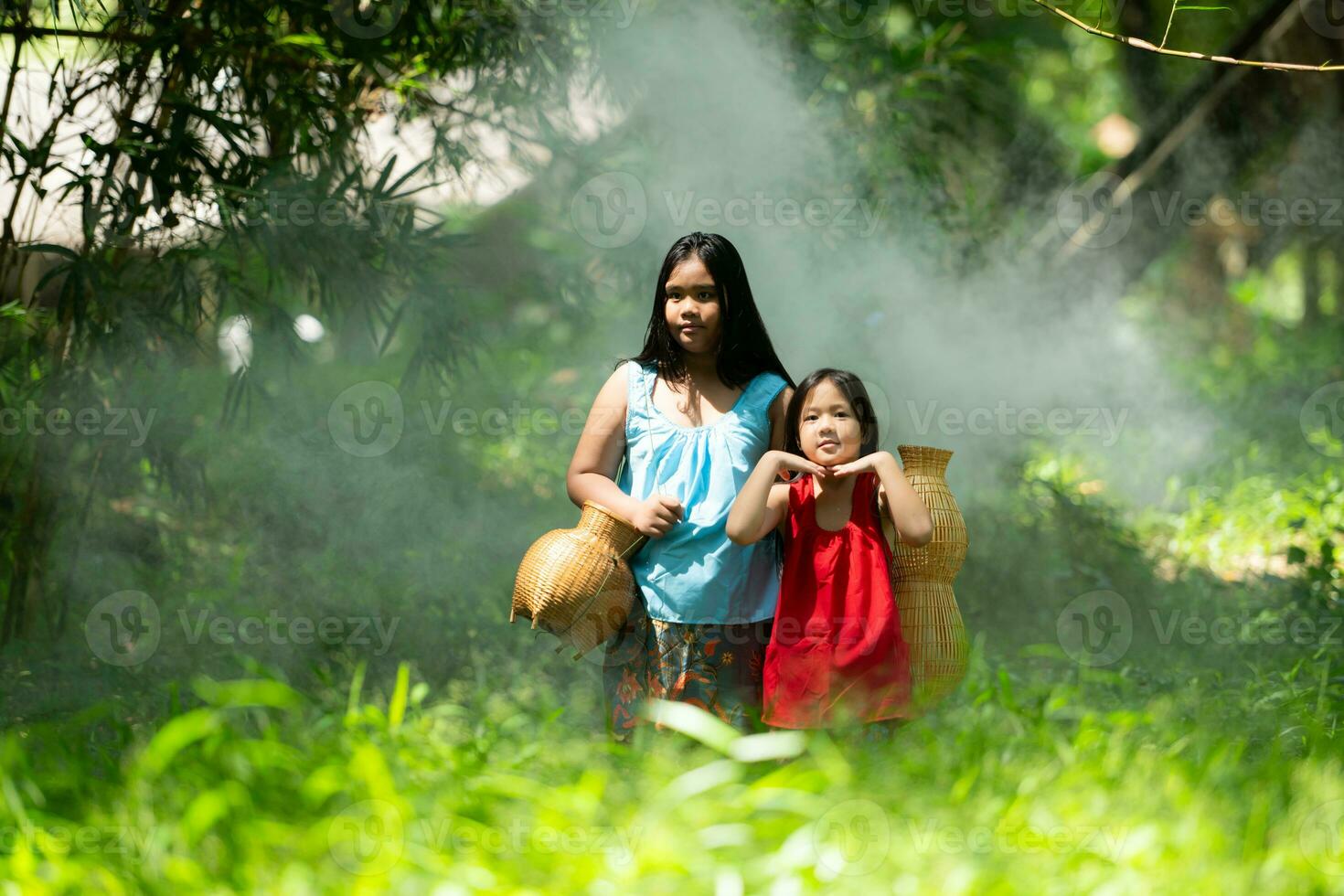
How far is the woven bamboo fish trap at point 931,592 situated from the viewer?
2.40 m

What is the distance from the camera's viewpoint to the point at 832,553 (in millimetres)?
2438

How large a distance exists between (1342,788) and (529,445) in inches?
187

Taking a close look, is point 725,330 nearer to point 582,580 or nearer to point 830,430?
point 830,430

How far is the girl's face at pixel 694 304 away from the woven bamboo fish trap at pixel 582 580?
397 millimetres

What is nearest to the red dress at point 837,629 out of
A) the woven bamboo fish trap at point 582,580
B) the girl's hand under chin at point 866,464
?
the girl's hand under chin at point 866,464

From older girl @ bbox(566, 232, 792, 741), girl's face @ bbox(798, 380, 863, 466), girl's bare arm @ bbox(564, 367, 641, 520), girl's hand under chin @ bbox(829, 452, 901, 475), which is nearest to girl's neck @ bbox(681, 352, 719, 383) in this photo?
older girl @ bbox(566, 232, 792, 741)

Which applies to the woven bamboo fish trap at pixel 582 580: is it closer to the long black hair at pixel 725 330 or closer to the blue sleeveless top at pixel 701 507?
the blue sleeveless top at pixel 701 507

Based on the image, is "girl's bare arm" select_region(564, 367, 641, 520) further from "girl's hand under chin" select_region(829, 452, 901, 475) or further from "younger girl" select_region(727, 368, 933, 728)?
"girl's hand under chin" select_region(829, 452, 901, 475)

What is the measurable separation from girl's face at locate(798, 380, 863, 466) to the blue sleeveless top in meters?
0.16

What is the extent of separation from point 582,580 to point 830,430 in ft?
1.83

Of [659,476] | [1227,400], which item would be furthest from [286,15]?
[1227,400]

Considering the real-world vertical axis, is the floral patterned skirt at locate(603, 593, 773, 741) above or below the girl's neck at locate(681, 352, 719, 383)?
below

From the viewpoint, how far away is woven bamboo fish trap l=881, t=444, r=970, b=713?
2.40 metres

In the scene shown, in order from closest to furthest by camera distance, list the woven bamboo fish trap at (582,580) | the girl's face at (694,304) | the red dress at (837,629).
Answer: the red dress at (837,629), the woven bamboo fish trap at (582,580), the girl's face at (694,304)
